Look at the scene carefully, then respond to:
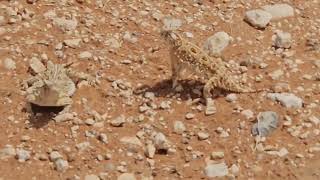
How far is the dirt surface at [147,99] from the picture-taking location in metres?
6.48

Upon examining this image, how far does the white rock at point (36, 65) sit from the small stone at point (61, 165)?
1207 mm

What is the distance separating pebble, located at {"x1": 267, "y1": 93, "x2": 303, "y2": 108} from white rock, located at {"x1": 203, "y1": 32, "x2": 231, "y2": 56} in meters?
0.86

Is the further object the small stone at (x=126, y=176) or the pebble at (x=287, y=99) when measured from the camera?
the pebble at (x=287, y=99)

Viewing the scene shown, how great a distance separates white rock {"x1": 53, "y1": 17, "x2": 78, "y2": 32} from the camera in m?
7.80

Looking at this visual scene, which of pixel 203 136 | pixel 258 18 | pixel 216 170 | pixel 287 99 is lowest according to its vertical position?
pixel 216 170

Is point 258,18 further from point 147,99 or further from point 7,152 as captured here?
point 7,152

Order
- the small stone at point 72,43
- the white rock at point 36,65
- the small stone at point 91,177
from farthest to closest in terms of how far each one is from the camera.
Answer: the small stone at point 72,43 < the white rock at point 36,65 < the small stone at point 91,177

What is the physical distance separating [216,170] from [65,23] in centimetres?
247

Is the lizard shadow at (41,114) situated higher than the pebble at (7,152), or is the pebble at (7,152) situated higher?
the lizard shadow at (41,114)

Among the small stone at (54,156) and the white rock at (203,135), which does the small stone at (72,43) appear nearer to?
the small stone at (54,156)

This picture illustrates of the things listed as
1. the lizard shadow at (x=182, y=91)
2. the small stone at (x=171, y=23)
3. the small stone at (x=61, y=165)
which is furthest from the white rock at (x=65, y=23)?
the small stone at (x=61, y=165)

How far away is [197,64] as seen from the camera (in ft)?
23.2

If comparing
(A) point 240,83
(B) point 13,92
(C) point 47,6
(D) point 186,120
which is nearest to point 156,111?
(D) point 186,120

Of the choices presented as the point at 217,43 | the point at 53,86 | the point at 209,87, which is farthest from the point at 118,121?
the point at 217,43
